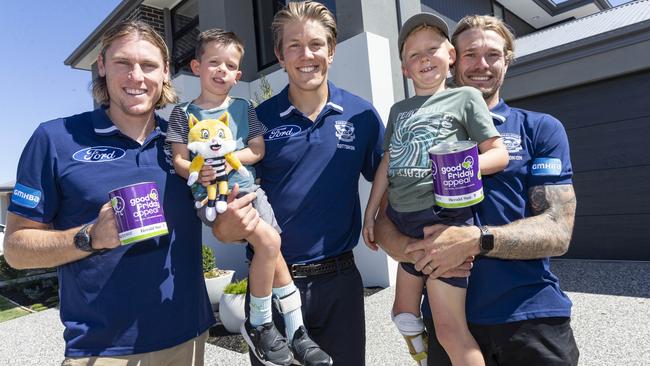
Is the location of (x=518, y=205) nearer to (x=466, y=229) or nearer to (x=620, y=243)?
(x=466, y=229)

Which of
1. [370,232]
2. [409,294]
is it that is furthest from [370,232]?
[409,294]

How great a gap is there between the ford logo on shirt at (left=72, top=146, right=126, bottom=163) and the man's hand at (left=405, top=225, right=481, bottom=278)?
64.9 inches

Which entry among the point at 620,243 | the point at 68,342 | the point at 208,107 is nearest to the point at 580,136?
the point at 620,243

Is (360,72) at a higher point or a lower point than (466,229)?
higher

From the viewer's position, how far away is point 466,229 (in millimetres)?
1973

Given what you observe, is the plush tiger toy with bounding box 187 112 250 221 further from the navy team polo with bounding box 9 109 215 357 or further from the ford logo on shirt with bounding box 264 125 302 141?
the ford logo on shirt with bounding box 264 125 302 141

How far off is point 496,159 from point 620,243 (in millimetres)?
6997

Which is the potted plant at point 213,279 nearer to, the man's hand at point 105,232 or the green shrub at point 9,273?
the man's hand at point 105,232

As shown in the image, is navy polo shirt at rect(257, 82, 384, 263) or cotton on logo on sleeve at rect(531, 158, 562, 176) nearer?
cotton on logo on sleeve at rect(531, 158, 562, 176)

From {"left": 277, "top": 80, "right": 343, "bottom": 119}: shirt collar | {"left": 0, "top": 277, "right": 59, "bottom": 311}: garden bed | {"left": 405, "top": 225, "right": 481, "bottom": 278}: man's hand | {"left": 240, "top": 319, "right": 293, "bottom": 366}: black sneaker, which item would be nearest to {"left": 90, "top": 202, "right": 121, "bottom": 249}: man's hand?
{"left": 240, "top": 319, "right": 293, "bottom": 366}: black sneaker

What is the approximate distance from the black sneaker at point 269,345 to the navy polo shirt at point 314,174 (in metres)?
0.42

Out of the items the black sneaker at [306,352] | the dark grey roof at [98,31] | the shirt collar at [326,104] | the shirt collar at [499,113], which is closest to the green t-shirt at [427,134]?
the shirt collar at [499,113]

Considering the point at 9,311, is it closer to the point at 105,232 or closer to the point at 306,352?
the point at 105,232

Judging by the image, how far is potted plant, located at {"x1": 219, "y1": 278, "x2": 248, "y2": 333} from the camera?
559cm
